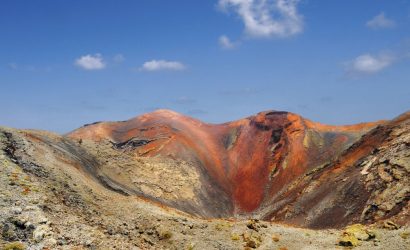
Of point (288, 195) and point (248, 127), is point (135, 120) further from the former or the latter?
point (288, 195)

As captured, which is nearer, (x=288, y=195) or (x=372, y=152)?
(x=372, y=152)

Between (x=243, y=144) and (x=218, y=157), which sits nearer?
(x=218, y=157)

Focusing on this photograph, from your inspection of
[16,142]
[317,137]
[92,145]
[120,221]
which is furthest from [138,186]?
[317,137]

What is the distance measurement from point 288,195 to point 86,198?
3701cm

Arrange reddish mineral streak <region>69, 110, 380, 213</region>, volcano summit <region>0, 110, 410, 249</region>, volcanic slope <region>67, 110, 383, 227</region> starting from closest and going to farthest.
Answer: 1. volcano summit <region>0, 110, 410, 249</region>
2. volcanic slope <region>67, 110, 383, 227</region>
3. reddish mineral streak <region>69, 110, 380, 213</region>

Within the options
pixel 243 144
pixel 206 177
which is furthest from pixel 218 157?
pixel 206 177

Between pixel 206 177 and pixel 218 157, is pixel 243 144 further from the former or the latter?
pixel 206 177

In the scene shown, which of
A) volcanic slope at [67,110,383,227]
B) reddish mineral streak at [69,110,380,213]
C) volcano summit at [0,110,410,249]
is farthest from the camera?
reddish mineral streak at [69,110,380,213]

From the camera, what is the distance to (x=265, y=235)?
34.2 m

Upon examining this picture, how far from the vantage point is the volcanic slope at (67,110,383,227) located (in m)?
57.7

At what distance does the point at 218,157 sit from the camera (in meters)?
83.1

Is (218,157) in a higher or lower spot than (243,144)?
lower

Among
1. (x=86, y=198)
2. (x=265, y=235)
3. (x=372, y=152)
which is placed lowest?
(x=265, y=235)

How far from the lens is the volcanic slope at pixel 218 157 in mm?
57656
